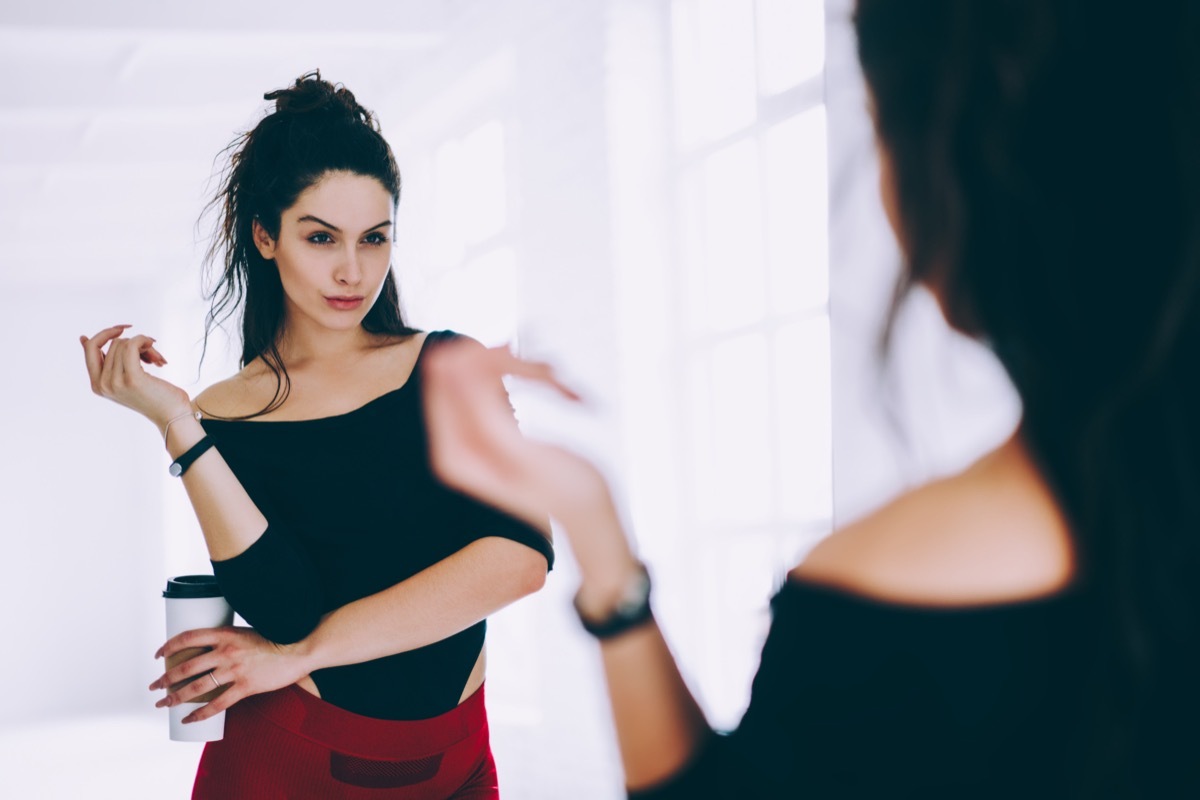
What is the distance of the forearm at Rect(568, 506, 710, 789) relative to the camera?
59 centimetres

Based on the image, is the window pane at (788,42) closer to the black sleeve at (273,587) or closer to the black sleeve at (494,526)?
the black sleeve at (494,526)

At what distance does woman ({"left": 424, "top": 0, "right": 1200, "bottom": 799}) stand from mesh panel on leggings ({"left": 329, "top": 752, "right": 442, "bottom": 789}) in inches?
32.9

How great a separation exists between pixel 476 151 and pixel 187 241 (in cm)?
379

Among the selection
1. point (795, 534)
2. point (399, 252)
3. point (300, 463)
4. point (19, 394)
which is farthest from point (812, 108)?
point (19, 394)

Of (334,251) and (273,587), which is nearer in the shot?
(273,587)

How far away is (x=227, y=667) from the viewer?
1.24 meters

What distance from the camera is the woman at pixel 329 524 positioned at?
125 cm

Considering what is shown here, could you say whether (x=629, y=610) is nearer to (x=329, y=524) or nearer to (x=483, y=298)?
(x=329, y=524)

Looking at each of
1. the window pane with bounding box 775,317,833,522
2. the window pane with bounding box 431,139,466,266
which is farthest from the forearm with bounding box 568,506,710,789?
the window pane with bounding box 431,139,466,266

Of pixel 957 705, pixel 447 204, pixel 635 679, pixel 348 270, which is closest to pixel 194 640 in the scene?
pixel 348 270

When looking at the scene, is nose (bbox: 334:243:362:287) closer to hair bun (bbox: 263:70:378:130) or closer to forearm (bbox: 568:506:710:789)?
hair bun (bbox: 263:70:378:130)

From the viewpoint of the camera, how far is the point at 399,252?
16.6 ft

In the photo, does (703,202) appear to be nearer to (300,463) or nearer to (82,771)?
(300,463)

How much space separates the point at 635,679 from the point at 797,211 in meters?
2.57
